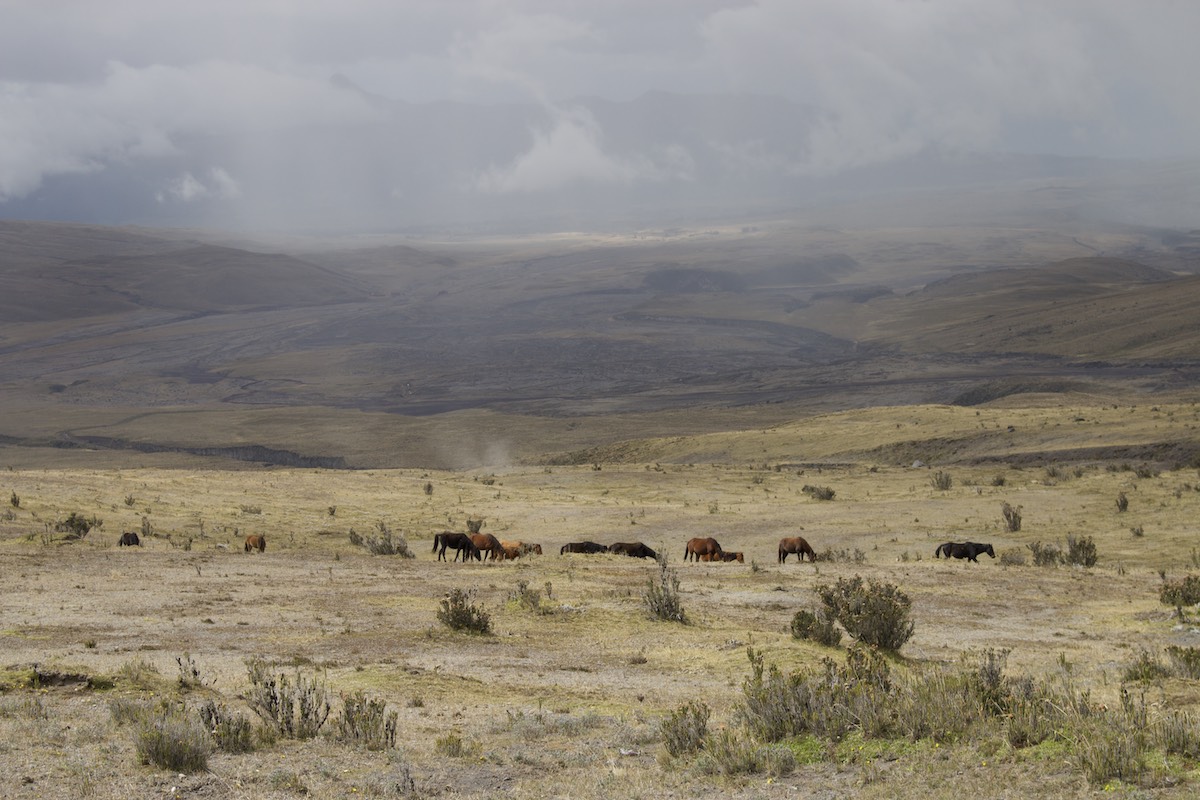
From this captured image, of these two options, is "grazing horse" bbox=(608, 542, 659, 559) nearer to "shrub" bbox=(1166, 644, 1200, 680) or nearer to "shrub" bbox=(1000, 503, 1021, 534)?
"shrub" bbox=(1000, 503, 1021, 534)

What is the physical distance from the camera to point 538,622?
511 inches

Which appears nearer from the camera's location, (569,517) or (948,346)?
(569,517)

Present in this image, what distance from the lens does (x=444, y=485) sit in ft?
120

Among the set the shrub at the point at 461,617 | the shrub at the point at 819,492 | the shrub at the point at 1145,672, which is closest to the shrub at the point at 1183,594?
the shrub at the point at 1145,672

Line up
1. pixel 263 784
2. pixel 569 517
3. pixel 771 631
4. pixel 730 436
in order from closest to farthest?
pixel 263 784
pixel 771 631
pixel 569 517
pixel 730 436

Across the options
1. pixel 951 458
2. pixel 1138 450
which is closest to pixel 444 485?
pixel 951 458

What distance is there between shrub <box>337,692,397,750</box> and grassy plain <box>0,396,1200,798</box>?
0.17 metres

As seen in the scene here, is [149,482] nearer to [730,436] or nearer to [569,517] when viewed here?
[569,517]

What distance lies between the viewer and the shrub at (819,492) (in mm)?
31237

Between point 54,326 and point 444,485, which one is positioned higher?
point 54,326

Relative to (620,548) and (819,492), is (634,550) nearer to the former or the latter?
(620,548)

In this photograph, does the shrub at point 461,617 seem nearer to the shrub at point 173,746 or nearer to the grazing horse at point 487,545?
the shrub at point 173,746

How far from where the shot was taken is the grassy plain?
6645mm

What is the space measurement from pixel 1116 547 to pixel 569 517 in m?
13.2
